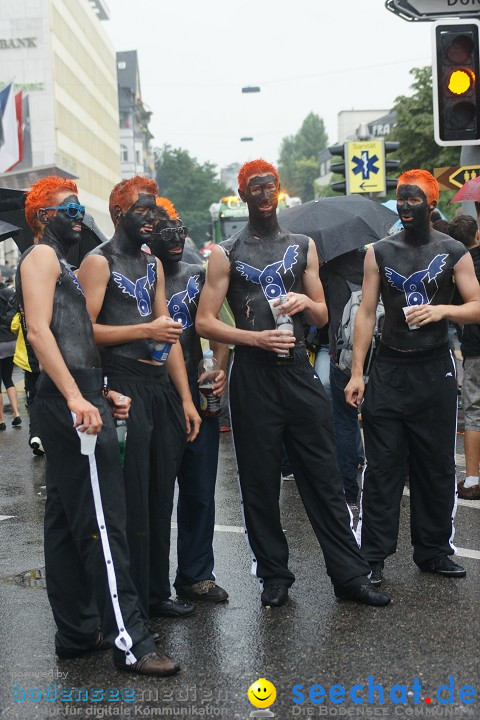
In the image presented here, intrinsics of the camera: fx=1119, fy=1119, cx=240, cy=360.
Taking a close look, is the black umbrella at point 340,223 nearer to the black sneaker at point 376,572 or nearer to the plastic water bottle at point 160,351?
the black sneaker at point 376,572

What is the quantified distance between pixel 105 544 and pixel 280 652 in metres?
0.86

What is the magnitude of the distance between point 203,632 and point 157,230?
199 cm

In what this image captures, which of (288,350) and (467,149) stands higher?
(467,149)

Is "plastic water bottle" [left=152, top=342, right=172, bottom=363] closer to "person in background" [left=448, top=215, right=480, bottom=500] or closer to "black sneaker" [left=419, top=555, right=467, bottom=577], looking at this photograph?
"black sneaker" [left=419, top=555, right=467, bottom=577]

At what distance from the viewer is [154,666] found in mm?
4410

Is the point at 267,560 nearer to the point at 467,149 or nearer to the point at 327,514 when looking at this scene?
the point at 327,514

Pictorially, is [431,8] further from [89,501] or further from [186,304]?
[89,501]

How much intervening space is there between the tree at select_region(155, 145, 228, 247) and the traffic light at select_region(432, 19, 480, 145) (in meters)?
111

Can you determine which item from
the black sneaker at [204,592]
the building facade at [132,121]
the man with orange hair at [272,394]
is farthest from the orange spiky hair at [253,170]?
the building facade at [132,121]

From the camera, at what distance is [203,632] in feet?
16.5

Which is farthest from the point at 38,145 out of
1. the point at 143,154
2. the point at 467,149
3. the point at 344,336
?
the point at 143,154

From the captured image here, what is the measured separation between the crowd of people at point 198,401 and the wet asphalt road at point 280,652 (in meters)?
0.14

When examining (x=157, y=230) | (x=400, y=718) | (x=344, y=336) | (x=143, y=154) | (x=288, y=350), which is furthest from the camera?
(x=143, y=154)

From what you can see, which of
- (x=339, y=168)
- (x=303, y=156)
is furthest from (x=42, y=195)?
(x=303, y=156)
